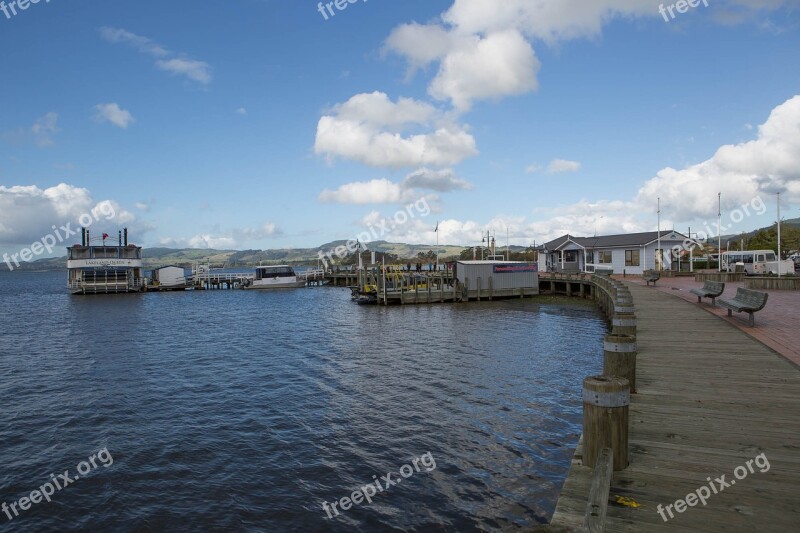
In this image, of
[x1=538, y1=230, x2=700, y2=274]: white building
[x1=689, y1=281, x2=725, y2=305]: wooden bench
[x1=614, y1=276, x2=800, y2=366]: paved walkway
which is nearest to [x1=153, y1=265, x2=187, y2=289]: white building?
[x1=538, y1=230, x2=700, y2=274]: white building

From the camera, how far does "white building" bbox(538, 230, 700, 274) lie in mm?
45969

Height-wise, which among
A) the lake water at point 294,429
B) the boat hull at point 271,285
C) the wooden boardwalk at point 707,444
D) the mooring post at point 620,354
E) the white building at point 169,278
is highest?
the white building at point 169,278

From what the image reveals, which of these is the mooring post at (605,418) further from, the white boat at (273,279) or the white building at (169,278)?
the white building at (169,278)

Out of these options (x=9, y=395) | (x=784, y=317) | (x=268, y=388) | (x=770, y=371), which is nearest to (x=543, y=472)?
(x=770, y=371)

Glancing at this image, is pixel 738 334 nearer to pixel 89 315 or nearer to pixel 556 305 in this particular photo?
pixel 556 305

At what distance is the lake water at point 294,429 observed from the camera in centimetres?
811

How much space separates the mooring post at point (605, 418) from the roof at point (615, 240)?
4572 centimetres

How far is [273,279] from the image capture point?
233 feet

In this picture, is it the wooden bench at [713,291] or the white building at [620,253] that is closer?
the wooden bench at [713,291]

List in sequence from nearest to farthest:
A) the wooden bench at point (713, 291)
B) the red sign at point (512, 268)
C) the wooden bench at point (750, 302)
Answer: the wooden bench at point (750, 302)
the wooden bench at point (713, 291)
the red sign at point (512, 268)

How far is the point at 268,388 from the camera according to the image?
15.6 m

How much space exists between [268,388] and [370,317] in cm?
1929

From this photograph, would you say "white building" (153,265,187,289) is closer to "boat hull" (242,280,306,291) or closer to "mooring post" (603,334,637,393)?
"boat hull" (242,280,306,291)

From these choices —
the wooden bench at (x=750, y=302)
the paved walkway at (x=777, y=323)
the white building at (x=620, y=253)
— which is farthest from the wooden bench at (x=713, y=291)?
the white building at (x=620, y=253)
